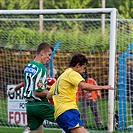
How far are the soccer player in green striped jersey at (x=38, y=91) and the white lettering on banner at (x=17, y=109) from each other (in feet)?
12.4

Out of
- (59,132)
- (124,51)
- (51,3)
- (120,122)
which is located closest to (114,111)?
(120,122)

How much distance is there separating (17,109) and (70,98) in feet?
16.2

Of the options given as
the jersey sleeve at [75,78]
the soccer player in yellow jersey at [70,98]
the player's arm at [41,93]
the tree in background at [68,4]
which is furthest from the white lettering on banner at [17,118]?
the tree in background at [68,4]

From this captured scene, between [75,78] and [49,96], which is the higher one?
[75,78]

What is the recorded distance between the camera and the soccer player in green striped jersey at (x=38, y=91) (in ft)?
30.9

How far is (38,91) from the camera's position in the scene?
9422 millimetres

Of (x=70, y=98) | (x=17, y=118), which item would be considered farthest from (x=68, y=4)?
(x=70, y=98)

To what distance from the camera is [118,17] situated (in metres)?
12.4

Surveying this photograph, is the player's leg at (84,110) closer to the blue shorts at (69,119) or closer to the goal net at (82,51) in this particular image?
the goal net at (82,51)

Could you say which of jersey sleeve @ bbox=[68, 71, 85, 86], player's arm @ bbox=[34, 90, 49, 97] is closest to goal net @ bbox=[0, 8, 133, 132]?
player's arm @ bbox=[34, 90, 49, 97]

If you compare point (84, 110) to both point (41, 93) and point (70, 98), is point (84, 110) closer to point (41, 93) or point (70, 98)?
point (41, 93)

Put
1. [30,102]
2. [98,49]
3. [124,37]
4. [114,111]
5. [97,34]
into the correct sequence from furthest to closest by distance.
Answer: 1. [97,34]
2. [98,49]
3. [124,37]
4. [114,111]
5. [30,102]

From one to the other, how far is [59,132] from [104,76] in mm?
5311

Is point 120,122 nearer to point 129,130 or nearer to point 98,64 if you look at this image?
point 129,130
